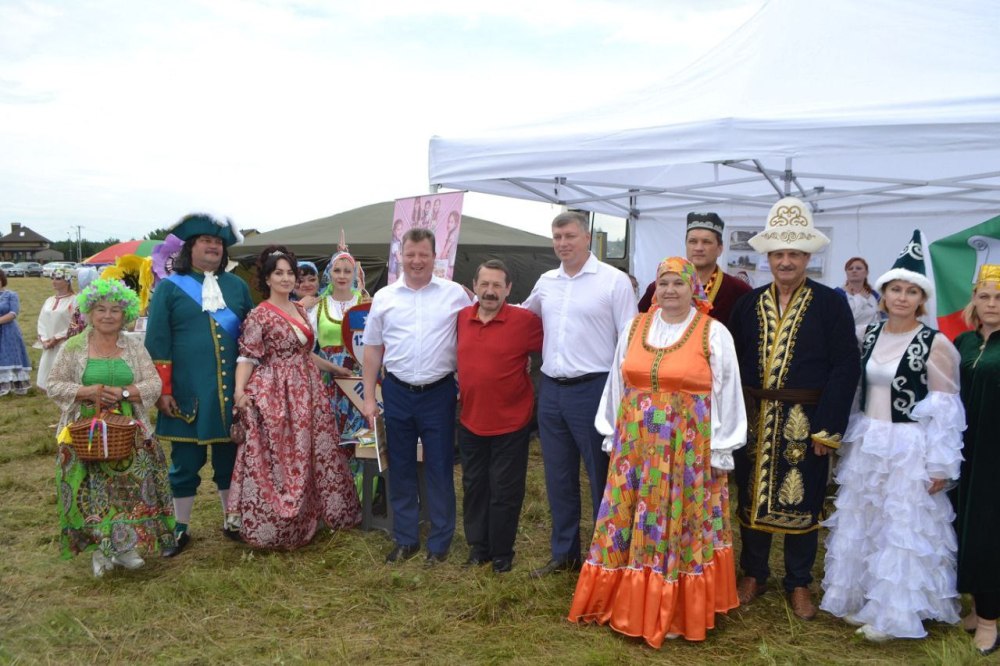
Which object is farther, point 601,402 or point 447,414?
point 447,414

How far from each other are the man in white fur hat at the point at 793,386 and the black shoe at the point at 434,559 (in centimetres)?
166

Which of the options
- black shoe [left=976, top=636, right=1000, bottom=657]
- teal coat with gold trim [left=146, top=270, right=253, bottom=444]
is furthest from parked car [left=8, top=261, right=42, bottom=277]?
black shoe [left=976, top=636, right=1000, bottom=657]

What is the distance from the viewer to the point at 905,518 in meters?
3.18

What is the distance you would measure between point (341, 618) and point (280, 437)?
Result: 116 centimetres

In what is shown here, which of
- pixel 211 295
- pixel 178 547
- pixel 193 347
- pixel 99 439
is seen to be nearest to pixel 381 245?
pixel 211 295

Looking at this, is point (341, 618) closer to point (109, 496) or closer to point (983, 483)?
point (109, 496)

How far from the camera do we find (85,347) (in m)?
3.95

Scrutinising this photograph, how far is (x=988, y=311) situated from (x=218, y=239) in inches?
155

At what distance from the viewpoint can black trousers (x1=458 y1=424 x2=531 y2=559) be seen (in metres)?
3.99

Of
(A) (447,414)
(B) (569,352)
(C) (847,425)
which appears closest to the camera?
(C) (847,425)

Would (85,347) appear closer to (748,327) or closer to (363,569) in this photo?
(363,569)

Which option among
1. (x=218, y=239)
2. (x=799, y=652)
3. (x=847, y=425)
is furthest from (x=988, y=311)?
(x=218, y=239)

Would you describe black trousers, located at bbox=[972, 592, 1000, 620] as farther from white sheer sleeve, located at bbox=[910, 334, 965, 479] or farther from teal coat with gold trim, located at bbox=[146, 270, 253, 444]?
teal coat with gold trim, located at bbox=[146, 270, 253, 444]

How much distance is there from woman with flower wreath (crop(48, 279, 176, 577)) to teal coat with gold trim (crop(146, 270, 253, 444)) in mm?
163
